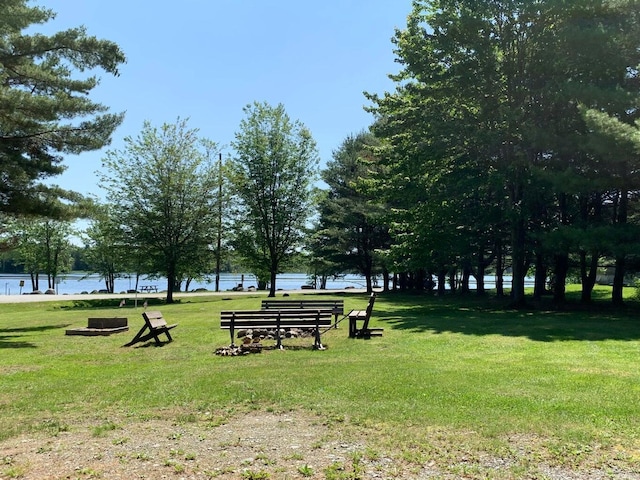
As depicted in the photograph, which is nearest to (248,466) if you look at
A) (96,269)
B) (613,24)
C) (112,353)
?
(112,353)

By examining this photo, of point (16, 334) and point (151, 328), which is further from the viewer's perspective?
point (16, 334)

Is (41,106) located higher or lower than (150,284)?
higher

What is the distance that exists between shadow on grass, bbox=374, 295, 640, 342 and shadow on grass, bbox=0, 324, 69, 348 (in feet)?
31.5

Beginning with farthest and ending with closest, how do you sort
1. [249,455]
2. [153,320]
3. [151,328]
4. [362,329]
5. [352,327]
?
[352,327], [362,329], [153,320], [151,328], [249,455]

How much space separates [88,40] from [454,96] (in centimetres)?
1423

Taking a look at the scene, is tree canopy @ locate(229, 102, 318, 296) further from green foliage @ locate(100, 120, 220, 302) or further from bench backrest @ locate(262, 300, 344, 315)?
bench backrest @ locate(262, 300, 344, 315)

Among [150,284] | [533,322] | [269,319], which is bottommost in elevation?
[150,284]

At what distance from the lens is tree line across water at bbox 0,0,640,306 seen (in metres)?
15.5

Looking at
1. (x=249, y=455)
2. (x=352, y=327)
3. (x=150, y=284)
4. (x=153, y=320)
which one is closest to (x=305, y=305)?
(x=352, y=327)

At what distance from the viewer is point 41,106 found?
13.5 m

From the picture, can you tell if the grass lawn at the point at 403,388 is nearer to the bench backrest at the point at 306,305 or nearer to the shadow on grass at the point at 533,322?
the shadow on grass at the point at 533,322

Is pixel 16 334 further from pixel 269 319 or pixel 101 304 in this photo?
pixel 101 304

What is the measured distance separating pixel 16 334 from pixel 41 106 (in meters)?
6.63

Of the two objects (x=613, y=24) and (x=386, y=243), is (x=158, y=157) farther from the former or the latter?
(x=613, y=24)
